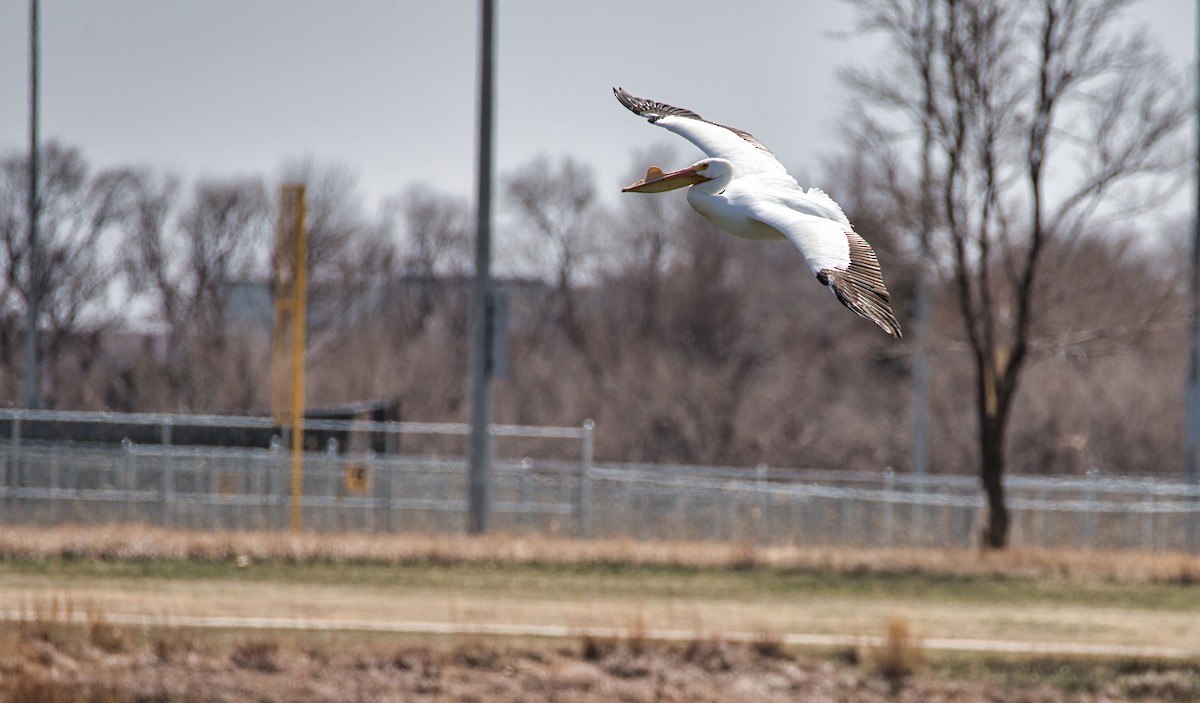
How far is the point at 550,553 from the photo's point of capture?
1934 cm

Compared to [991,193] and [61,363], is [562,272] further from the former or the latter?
[991,193]

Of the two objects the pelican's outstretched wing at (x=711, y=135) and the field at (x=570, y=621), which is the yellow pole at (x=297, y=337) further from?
the pelican's outstretched wing at (x=711, y=135)

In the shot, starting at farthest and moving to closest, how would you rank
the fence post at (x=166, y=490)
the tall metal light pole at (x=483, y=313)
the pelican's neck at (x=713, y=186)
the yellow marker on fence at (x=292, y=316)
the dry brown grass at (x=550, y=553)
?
the fence post at (x=166, y=490) → the yellow marker on fence at (x=292, y=316) → the tall metal light pole at (x=483, y=313) → the dry brown grass at (x=550, y=553) → the pelican's neck at (x=713, y=186)

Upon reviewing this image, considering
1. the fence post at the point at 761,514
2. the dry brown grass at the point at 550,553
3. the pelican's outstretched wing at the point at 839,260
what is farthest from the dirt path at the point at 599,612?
the pelican's outstretched wing at the point at 839,260

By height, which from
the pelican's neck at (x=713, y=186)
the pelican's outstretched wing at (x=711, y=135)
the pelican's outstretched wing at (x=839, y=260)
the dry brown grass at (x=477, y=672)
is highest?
the pelican's outstretched wing at (x=711, y=135)

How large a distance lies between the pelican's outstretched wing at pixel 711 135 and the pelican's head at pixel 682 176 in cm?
20

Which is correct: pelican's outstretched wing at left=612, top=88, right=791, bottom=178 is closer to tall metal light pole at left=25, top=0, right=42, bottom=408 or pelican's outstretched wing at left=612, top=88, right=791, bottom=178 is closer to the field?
the field

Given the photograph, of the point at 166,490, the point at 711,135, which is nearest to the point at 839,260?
the point at 711,135

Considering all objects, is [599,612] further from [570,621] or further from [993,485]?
[993,485]

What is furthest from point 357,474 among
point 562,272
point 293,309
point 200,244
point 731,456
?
point 562,272

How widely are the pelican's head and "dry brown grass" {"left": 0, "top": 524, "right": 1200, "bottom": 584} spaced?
1463 cm

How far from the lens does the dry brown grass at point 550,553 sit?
58.7 feet

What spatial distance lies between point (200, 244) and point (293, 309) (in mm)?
16805

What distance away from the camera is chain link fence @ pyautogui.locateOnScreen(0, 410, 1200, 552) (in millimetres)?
22109
